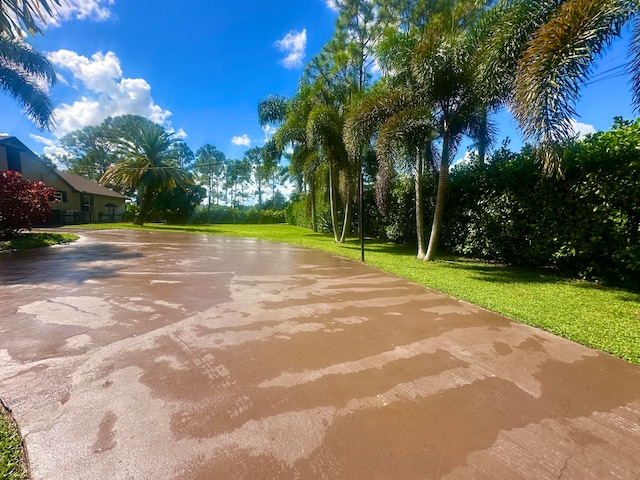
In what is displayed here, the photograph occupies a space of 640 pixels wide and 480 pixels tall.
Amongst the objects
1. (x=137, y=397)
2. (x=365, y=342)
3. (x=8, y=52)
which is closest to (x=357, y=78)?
(x=8, y=52)

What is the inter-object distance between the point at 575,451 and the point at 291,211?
Answer: 3082 cm

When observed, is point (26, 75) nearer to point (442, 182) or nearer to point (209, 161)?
point (442, 182)

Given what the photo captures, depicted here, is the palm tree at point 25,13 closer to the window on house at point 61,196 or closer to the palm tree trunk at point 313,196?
the palm tree trunk at point 313,196

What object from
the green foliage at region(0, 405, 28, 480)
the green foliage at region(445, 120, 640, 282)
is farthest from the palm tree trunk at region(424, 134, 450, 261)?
the green foliage at region(0, 405, 28, 480)

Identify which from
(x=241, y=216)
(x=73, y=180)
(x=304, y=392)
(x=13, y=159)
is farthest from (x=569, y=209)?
(x=241, y=216)

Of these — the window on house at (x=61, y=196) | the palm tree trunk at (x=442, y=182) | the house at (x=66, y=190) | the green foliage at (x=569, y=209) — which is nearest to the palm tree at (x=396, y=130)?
the palm tree trunk at (x=442, y=182)

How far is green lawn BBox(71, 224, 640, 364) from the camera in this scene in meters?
3.57

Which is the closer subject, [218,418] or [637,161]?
[218,418]

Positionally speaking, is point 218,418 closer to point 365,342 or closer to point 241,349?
point 241,349

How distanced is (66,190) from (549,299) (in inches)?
1378

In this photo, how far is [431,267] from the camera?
26.0 feet

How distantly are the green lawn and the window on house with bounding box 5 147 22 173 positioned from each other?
26119mm

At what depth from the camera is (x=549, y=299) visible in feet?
16.5

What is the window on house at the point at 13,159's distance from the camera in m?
19.6
